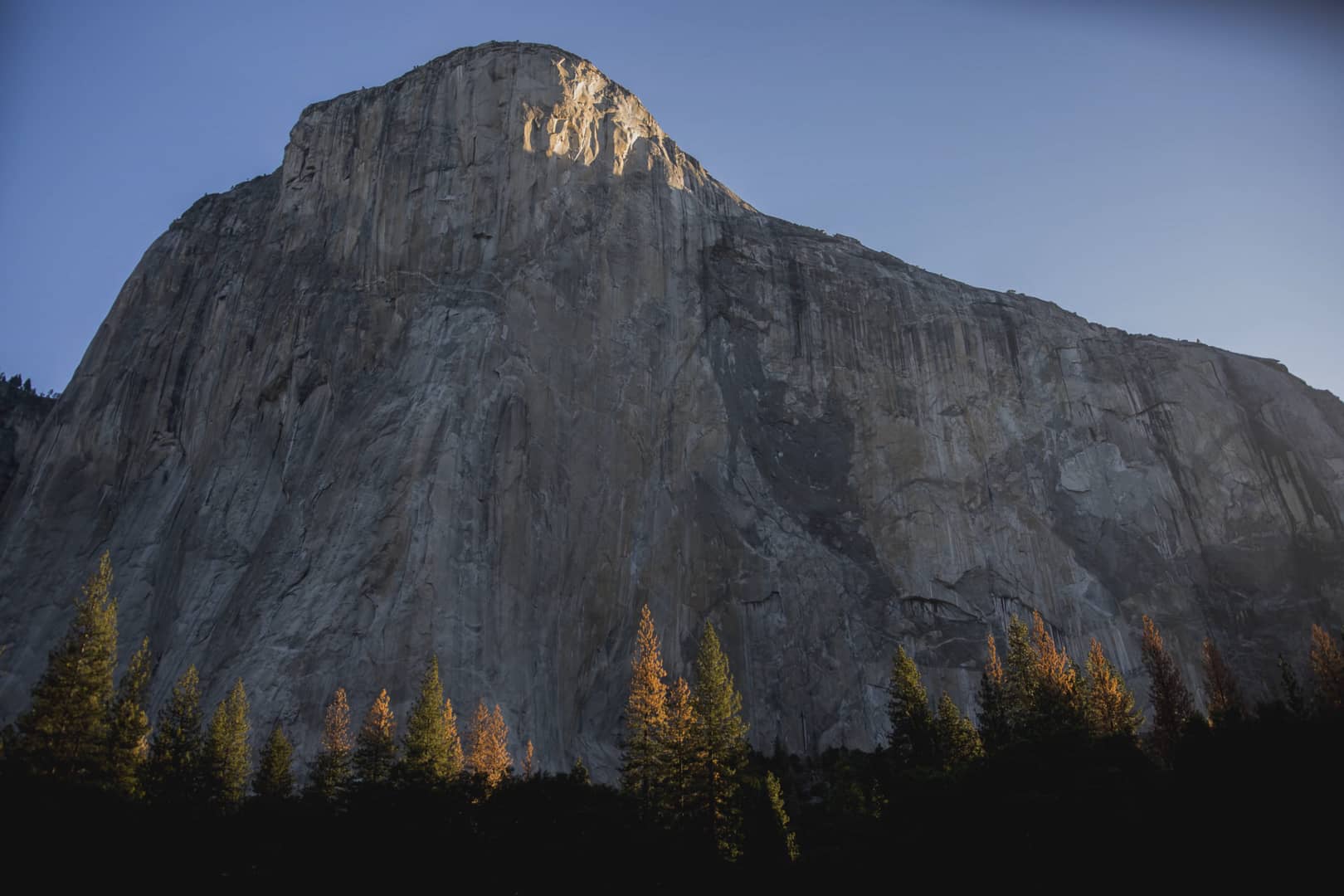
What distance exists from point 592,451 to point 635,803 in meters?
27.1

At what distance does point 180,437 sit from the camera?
66875 mm

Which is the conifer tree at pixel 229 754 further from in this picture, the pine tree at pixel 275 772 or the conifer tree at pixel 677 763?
the conifer tree at pixel 677 763

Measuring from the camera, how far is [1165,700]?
51.7 m

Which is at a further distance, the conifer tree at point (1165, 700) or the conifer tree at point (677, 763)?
the conifer tree at point (1165, 700)

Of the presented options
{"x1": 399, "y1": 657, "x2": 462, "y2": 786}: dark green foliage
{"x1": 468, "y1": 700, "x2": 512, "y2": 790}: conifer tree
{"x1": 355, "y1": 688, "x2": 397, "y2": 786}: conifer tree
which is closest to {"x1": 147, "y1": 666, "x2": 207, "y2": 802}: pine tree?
{"x1": 355, "y1": 688, "x2": 397, "y2": 786}: conifer tree

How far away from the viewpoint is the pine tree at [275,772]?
40.9 meters

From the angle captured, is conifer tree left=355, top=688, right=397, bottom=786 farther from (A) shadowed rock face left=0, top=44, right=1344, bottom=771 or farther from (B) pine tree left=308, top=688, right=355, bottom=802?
(A) shadowed rock face left=0, top=44, right=1344, bottom=771

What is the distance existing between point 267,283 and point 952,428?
45628 millimetres

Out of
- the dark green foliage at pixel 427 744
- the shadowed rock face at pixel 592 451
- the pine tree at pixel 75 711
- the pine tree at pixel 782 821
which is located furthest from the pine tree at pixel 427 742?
the pine tree at pixel 782 821

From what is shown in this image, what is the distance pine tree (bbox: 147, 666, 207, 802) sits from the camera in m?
36.7

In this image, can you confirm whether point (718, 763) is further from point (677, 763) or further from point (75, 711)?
point (75, 711)

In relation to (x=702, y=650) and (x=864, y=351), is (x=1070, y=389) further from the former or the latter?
(x=702, y=650)

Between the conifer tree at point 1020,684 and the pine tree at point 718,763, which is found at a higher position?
the conifer tree at point 1020,684

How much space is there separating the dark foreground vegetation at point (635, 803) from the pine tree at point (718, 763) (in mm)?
78
